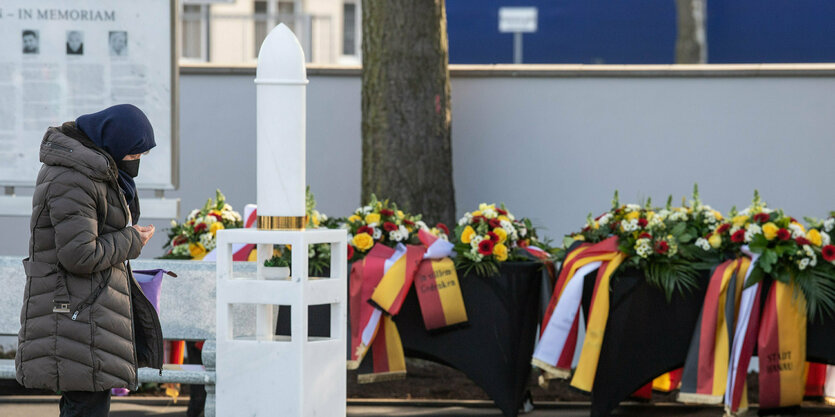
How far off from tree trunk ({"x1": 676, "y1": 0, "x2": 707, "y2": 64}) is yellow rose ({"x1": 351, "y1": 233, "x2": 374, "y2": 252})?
8.70m

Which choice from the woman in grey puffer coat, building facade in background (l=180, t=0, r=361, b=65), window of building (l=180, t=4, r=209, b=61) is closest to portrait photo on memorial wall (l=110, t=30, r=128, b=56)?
the woman in grey puffer coat

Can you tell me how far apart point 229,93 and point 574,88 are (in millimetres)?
2038

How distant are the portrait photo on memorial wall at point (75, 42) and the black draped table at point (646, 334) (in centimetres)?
287

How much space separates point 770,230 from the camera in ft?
15.7

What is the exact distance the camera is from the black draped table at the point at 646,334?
15.8 feet

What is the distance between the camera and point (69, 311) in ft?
11.2

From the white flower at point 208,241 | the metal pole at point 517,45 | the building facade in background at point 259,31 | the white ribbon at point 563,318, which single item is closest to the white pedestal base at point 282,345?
the white ribbon at point 563,318

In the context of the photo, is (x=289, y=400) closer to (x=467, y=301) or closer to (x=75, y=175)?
(x=75, y=175)

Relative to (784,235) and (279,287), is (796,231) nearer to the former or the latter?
(784,235)

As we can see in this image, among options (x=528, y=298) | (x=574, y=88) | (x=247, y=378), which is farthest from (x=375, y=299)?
(x=574, y=88)

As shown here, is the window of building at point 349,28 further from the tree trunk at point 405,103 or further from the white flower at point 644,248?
the white flower at point 644,248

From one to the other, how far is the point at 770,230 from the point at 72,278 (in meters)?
2.85

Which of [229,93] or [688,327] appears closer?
[688,327]

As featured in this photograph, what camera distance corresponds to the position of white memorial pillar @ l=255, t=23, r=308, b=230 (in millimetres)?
3721
